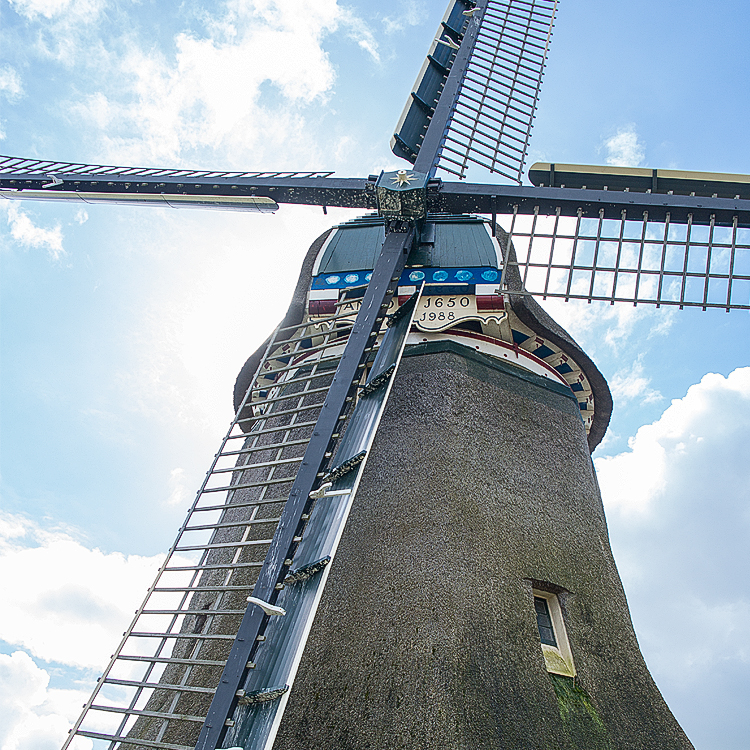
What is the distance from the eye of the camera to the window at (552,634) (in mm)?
3859

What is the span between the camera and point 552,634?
4.12 m

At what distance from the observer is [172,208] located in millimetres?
6434

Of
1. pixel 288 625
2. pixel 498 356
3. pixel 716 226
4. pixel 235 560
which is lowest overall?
pixel 288 625

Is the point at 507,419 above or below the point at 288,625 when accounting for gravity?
above

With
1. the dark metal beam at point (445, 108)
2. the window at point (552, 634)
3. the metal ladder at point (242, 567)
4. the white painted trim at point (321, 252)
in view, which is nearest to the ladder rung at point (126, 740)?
the metal ladder at point (242, 567)

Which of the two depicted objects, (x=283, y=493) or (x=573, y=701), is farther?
(x=283, y=493)

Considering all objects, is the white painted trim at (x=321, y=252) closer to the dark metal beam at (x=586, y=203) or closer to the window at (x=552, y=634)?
the dark metal beam at (x=586, y=203)

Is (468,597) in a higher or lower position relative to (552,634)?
lower

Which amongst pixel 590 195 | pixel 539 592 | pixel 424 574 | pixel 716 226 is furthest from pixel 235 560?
pixel 716 226

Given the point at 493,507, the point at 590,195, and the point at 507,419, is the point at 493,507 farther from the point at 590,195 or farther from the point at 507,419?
the point at 590,195

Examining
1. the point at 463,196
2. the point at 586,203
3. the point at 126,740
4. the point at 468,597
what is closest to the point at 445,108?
the point at 463,196

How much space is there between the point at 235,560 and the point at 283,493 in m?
0.64

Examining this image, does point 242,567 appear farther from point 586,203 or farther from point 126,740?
point 586,203

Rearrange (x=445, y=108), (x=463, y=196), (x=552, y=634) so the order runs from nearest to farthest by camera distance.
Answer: (x=552, y=634) < (x=463, y=196) < (x=445, y=108)
